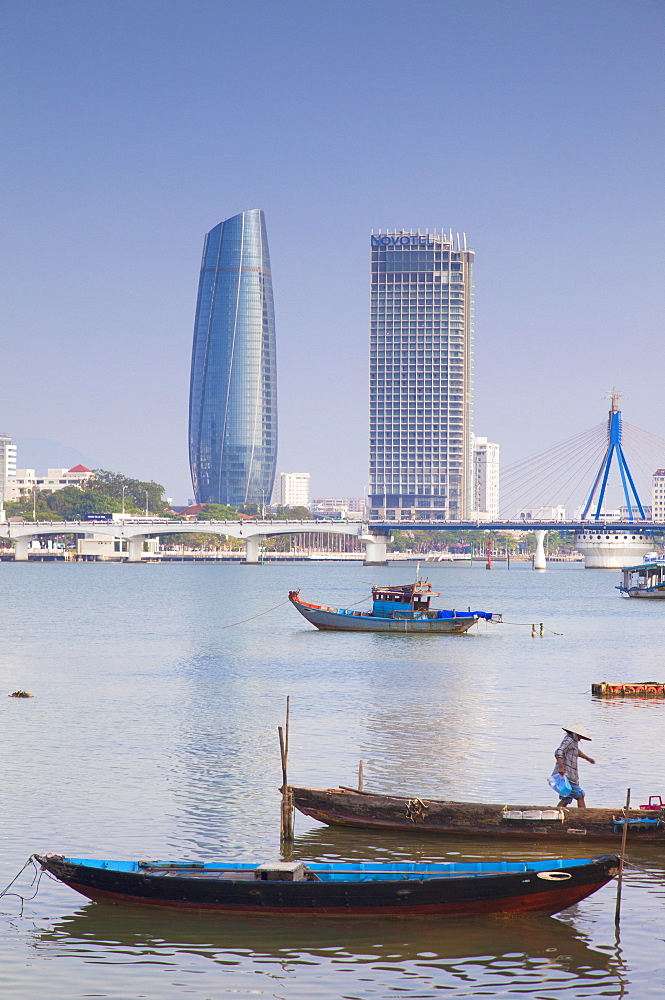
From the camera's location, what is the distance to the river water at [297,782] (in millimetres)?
14461

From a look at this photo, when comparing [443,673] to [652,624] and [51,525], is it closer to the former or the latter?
[652,624]

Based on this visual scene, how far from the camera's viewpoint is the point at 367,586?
133m

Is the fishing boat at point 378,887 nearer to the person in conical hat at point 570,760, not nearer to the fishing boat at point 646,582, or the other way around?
the person in conical hat at point 570,760

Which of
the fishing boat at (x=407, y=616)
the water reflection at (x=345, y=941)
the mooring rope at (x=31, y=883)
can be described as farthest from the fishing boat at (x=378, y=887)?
the fishing boat at (x=407, y=616)

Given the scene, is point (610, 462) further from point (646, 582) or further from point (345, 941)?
point (345, 941)

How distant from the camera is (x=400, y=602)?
64.6 metres

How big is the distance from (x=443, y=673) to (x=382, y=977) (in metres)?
32.3

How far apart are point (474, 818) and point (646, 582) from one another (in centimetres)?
9735

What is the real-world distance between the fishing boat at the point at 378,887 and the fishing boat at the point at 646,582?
320 feet

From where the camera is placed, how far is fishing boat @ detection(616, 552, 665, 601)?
10950 centimetres

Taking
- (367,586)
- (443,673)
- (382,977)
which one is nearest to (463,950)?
(382,977)

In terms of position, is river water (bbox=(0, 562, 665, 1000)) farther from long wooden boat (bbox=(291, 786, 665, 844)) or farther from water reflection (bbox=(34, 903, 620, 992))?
long wooden boat (bbox=(291, 786, 665, 844))

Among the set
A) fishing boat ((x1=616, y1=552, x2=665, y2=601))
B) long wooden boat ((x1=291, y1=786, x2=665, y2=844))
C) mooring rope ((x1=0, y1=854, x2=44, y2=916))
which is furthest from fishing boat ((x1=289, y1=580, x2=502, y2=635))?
fishing boat ((x1=616, y1=552, x2=665, y2=601))

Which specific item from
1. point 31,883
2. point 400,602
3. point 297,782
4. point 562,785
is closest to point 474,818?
point 562,785
